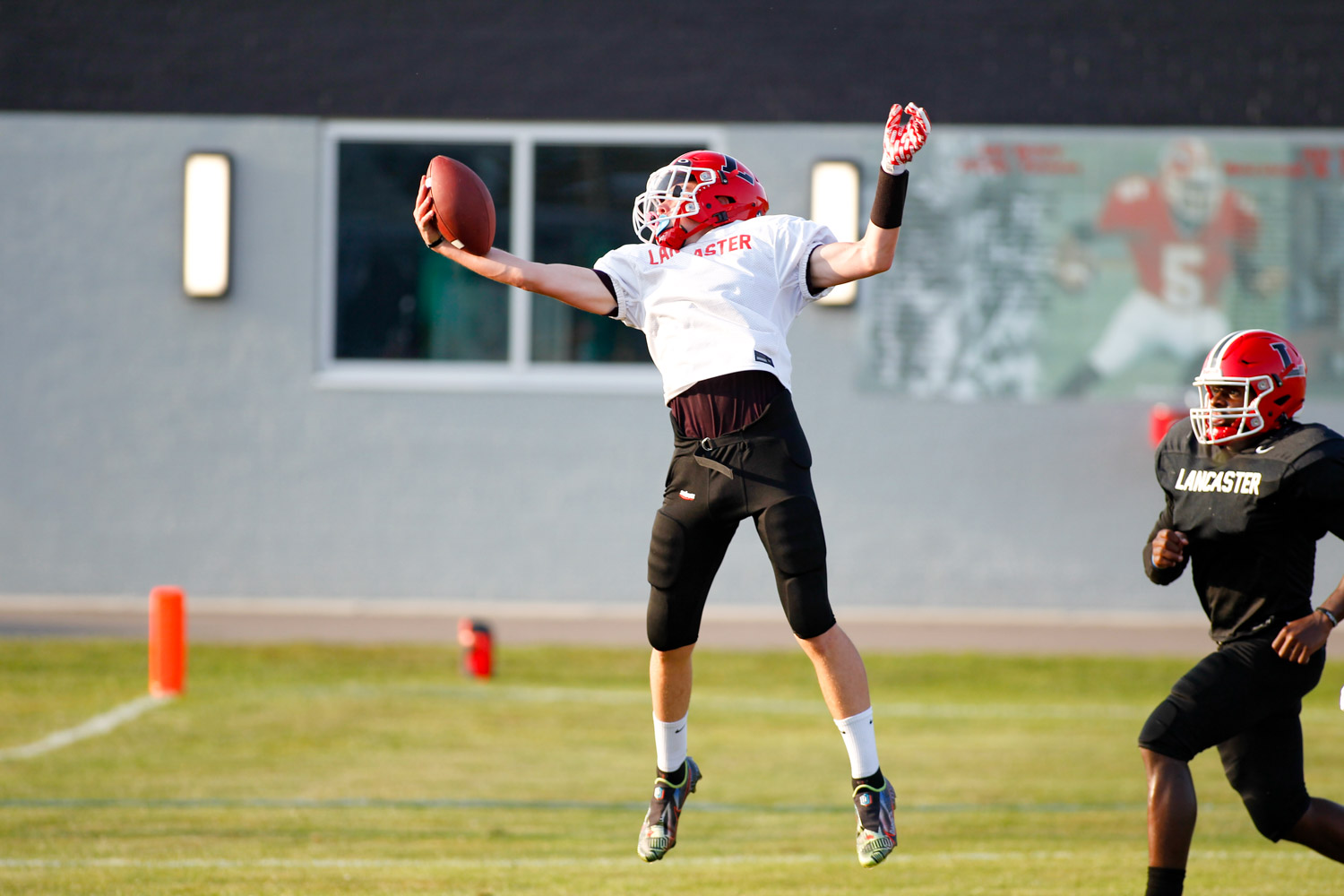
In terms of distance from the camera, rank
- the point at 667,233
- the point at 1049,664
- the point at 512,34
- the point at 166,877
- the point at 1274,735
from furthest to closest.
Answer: the point at 512,34
the point at 1049,664
the point at 166,877
the point at 667,233
the point at 1274,735

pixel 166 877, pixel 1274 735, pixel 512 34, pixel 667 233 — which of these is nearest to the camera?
pixel 1274 735

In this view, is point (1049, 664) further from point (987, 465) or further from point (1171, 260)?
point (1171, 260)

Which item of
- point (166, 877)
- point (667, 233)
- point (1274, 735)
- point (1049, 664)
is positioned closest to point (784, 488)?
point (667, 233)

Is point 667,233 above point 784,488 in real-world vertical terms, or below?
above

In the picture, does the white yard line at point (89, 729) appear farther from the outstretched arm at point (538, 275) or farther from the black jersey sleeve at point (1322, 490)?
the black jersey sleeve at point (1322, 490)

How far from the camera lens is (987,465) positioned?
41.4 ft

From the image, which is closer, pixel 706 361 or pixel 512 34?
pixel 706 361

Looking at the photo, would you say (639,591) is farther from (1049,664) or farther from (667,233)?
(667,233)

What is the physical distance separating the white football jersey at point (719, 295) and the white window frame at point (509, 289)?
747 cm

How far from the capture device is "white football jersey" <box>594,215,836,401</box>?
4906mm

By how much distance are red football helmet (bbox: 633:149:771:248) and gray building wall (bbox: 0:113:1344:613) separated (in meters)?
7.39

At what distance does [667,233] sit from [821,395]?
25.1ft

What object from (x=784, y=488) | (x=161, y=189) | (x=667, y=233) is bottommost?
(x=784, y=488)

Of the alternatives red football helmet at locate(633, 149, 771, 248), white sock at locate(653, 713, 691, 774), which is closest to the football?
red football helmet at locate(633, 149, 771, 248)
